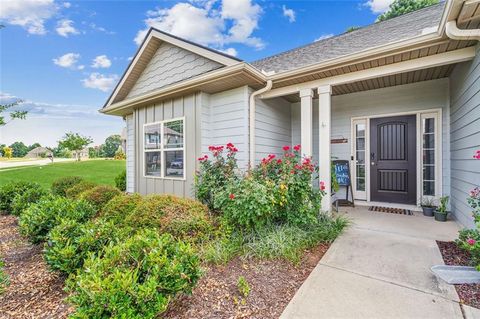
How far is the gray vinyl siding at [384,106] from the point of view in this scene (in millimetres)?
4516

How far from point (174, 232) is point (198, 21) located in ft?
22.4

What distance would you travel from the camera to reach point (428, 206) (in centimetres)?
443

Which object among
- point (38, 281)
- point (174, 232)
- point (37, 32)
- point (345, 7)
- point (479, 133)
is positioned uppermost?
point (345, 7)

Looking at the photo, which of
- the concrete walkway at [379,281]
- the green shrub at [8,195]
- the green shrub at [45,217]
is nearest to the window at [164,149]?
the green shrub at [45,217]

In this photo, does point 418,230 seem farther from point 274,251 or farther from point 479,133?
point 274,251

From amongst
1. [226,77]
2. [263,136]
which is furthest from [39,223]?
[263,136]

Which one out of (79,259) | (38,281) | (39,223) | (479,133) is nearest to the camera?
(79,259)

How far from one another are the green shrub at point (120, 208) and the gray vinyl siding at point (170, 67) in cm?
319

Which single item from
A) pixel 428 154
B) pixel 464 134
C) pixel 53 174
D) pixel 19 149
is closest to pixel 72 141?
→ pixel 53 174

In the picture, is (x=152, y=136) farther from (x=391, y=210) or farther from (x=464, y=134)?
(x=464, y=134)

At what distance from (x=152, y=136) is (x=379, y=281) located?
18.5 feet

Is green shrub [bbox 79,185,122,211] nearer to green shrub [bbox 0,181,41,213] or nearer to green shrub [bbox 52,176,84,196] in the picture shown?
green shrub [bbox 52,176,84,196]

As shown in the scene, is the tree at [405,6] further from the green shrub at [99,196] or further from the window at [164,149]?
the green shrub at [99,196]

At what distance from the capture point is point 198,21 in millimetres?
7176
